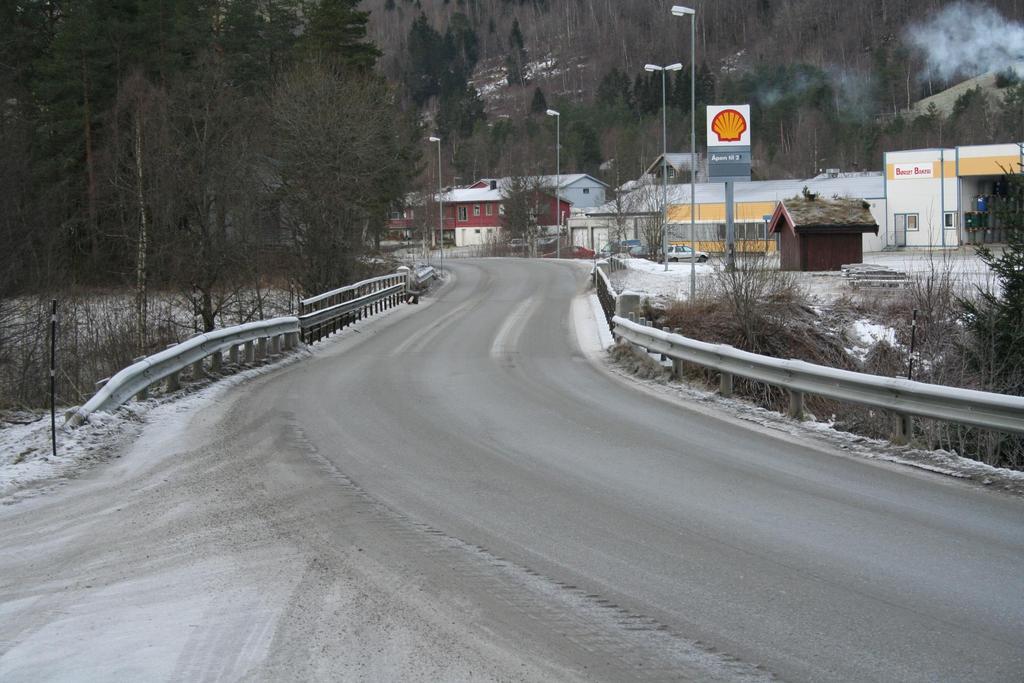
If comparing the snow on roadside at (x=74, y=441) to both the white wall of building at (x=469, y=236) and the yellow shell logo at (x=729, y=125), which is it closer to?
the yellow shell logo at (x=729, y=125)

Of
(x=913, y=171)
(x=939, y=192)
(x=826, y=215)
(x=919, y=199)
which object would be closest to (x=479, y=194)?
(x=913, y=171)

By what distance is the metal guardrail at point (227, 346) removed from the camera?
1250 centimetres

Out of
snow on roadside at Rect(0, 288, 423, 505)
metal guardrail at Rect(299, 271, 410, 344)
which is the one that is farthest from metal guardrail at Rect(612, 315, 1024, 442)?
metal guardrail at Rect(299, 271, 410, 344)

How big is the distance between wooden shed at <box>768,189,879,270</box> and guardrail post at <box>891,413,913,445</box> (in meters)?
40.3

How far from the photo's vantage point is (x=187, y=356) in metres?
15.5

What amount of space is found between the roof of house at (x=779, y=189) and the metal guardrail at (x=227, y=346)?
50731 mm

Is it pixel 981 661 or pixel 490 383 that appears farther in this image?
pixel 490 383

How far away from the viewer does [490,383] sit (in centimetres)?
1677

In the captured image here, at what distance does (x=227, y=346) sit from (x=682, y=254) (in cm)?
5797

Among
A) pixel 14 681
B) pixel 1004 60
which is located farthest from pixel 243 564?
pixel 1004 60

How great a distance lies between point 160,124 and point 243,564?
36230 mm

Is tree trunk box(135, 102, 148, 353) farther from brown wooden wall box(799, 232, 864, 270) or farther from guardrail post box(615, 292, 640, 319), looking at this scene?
brown wooden wall box(799, 232, 864, 270)

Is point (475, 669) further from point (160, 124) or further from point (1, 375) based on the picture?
point (160, 124)

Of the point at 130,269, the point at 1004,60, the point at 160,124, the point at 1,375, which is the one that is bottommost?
the point at 1,375
